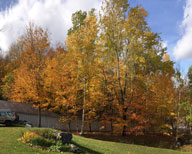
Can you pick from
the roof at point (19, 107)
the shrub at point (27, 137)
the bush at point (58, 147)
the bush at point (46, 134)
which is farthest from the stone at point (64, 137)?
the roof at point (19, 107)

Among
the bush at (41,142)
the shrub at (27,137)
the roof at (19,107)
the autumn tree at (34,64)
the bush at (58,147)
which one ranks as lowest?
the bush at (58,147)

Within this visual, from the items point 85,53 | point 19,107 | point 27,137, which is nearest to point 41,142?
point 27,137

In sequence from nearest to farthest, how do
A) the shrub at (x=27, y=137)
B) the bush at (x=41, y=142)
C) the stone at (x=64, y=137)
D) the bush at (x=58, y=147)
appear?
the bush at (x=58, y=147) → the bush at (x=41, y=142) → the shrub at (x=27, y=137) → the stone at (x=64, y=137)

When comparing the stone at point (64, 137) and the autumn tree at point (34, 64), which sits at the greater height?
the autumn tree at point (34, 64)

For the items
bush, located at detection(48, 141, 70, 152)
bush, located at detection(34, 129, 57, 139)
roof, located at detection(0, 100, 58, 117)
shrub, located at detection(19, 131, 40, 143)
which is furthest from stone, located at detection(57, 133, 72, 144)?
roof, located at detection(0, 100, 58, 117)

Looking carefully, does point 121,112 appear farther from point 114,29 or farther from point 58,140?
point 58,140

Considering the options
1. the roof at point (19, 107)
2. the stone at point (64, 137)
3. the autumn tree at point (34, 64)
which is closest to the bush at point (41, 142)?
the stone at point (64, 137)

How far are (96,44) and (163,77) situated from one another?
11.4 meters

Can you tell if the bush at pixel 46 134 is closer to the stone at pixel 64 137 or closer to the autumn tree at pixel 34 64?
the stone at pixel 64 137

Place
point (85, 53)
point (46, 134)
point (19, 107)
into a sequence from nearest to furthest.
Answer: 1. point (46, 134)
2. point (85, 53)
3. point (19, 107)

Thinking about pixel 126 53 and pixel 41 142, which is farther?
pixel 126 53

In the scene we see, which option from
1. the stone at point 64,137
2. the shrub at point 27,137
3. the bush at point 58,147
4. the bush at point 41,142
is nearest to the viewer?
the bush at point 58,147

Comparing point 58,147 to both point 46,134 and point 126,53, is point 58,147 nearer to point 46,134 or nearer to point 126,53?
A: point 46,134

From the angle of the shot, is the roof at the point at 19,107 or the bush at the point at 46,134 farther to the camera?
the roof at the point at 19,107
